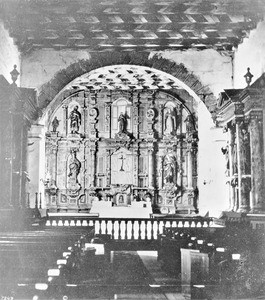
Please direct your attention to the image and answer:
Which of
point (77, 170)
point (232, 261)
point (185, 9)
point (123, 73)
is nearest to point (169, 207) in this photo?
point (77, 170)

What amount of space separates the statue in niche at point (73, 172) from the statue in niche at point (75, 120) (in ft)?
2.93

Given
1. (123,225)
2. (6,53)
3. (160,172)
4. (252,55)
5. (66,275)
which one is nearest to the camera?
(66,275)

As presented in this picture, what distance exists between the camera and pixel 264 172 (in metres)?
9.88

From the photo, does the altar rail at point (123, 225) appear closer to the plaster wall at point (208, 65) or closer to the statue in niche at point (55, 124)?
the plaster wall at point (208, 65)

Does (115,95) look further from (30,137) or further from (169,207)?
(30,137)

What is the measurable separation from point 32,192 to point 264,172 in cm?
624

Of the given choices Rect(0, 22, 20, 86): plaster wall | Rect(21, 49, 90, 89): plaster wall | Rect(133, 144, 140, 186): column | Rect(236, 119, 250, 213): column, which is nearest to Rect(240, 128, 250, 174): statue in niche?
Rect(236, 119, 250, 213): column

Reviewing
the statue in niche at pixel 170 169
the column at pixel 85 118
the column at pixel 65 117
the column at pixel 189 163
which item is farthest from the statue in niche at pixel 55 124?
the column at pixel 189 163

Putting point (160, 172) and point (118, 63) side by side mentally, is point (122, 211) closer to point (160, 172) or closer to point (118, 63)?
point (160, 172)

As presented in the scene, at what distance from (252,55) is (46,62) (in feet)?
17.4

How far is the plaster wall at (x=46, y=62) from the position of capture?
525 inches

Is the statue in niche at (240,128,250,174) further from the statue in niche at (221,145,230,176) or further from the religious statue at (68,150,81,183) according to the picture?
the religious statue at (68,150,81,183)

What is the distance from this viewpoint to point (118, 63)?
1354 centimetres

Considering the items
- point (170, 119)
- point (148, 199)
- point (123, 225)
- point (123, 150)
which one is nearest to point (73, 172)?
point (123, 150)
